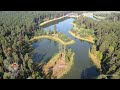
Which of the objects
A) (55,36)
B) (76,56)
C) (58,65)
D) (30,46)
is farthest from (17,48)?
(55,36)

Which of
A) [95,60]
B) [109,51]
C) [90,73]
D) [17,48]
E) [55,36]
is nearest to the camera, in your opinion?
[90,73]

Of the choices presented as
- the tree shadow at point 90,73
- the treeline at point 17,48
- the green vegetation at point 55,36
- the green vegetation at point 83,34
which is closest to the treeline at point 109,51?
the tree shadow at point 90,73

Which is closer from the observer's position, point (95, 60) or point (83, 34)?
point (95, 60)

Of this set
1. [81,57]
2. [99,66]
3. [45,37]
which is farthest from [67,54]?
[45,37]

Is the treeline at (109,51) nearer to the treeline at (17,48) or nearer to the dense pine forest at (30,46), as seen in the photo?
the dense pine forest at (30,46)

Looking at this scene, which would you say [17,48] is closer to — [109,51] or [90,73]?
[90,73]

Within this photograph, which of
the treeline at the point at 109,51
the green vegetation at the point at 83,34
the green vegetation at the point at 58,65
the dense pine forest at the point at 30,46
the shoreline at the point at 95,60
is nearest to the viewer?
the dense pine forest at the point at 30,46
